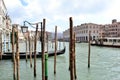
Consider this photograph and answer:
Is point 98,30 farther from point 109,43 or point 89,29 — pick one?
point 109,43

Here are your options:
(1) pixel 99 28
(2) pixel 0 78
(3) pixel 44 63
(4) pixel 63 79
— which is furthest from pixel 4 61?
(1) pixel 99 28

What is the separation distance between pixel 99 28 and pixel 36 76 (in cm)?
7963

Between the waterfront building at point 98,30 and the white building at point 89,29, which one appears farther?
the white building at point 89,29

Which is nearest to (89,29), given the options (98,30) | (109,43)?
(98,30)

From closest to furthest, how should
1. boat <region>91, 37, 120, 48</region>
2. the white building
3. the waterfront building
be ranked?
boat <region>91, 37, 120, 48</region>, the waterfront building, the white building

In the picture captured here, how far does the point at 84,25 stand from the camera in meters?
91.1

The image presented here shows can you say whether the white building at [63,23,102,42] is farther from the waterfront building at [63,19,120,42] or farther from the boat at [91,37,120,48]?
the boat at [91,37,120,48]

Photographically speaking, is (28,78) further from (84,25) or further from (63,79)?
(84,25)

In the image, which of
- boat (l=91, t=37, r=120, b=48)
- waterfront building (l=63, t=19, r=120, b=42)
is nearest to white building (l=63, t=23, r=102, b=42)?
waterfront building (l=63, t=19, r=120, b=42)

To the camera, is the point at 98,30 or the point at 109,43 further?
the point at 98,30

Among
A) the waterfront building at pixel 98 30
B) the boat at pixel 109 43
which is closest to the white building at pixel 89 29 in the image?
the waterfront building at pixel 98 30

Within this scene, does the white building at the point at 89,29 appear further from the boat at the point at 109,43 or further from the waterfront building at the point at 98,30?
the boat at the point at 109,43

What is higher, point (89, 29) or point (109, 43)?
point (89, 29)

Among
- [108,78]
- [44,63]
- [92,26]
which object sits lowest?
[108,78]
